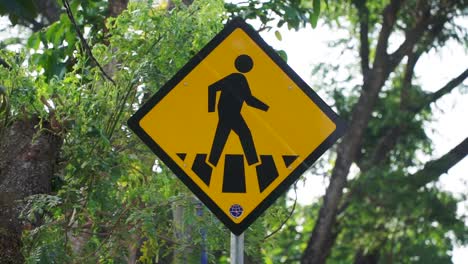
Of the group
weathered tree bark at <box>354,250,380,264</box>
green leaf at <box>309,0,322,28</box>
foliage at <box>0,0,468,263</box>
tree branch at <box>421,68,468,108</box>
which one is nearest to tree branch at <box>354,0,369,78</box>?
tree branch at <box>421,68,468,108</box>

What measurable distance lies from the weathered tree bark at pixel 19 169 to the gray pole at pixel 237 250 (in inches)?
85.9

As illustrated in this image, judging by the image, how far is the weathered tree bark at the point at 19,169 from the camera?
7316 mm

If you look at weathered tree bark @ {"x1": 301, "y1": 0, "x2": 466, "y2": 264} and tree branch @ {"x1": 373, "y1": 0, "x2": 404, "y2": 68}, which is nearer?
weathered tree bark @ {"x1": 301, "y1": 0, "x2": 466, "y2": 264}

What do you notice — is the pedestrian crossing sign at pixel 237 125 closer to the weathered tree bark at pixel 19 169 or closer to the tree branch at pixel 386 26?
the weathered tree bark at pixel 19 169

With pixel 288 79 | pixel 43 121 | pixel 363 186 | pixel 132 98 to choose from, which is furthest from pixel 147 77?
pixel 363 186

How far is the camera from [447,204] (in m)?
20.5

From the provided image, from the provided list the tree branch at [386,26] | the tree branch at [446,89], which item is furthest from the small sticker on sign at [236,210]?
the tree branch at [446,89]

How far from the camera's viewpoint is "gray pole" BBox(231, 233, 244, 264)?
5.43 metres

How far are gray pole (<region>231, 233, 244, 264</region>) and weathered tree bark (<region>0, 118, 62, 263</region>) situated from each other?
7.16 feet

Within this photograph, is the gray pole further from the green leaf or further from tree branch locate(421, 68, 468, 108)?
tree branch locate(421, 68, 468, 108)

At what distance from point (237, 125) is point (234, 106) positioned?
0.09 m

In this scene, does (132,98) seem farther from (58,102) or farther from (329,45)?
(329,45)

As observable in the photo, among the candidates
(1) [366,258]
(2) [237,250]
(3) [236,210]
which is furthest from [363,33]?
(2) [237,250]

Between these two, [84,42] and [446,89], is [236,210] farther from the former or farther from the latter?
[446,89]
